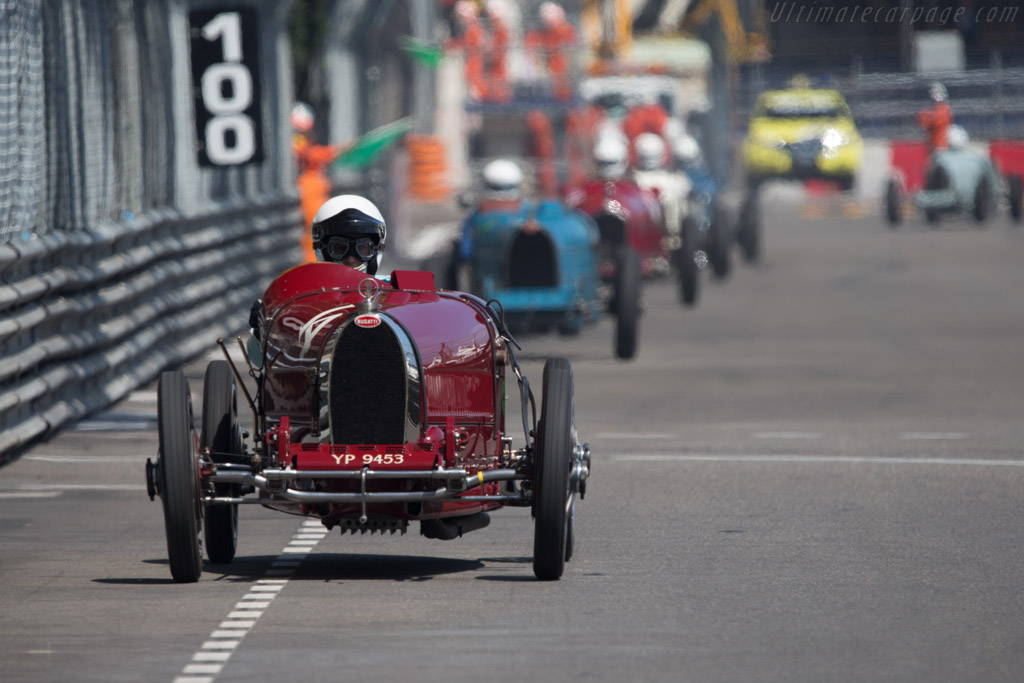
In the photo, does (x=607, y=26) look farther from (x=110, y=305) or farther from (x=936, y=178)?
(x=110, y=305)

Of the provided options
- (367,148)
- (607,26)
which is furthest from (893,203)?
(607,26)

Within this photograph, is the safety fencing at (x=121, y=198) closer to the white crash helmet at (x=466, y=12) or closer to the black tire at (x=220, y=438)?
the black tire at (x=220, y=438)

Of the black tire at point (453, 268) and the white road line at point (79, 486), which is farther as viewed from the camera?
the black tire at point (453, 268)

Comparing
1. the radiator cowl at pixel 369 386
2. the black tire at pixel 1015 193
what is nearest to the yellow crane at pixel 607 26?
the black tire at pixel 1015 193

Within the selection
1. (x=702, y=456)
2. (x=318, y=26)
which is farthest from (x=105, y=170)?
(x=318, y=26)

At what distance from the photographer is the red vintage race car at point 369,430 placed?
802cm

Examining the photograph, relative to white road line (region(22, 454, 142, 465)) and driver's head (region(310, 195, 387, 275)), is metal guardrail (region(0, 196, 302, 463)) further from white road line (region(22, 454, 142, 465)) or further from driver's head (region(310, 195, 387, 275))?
driver's head (region(310, 195, 387, 275))

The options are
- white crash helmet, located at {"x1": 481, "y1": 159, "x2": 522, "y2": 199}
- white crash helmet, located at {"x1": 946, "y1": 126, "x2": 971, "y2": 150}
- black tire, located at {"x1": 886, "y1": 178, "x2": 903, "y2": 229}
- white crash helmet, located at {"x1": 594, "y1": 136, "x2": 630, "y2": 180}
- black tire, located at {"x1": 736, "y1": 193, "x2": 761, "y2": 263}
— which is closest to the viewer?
white crash helmet, located at {"x1": 481, "y1": 159, "x2": 522, "y2": 199}

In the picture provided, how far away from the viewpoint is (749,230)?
30234 millimetres

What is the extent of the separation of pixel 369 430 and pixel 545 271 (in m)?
10.4

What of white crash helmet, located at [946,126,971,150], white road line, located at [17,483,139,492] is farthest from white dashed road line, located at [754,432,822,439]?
white crash helmet, located at [946,126,971,150]

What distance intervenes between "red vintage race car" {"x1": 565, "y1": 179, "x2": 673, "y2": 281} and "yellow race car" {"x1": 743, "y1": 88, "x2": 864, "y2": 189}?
2154cm

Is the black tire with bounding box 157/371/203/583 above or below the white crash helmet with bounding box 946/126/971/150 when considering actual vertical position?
below

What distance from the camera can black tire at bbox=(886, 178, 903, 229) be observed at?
3691 centimetres
